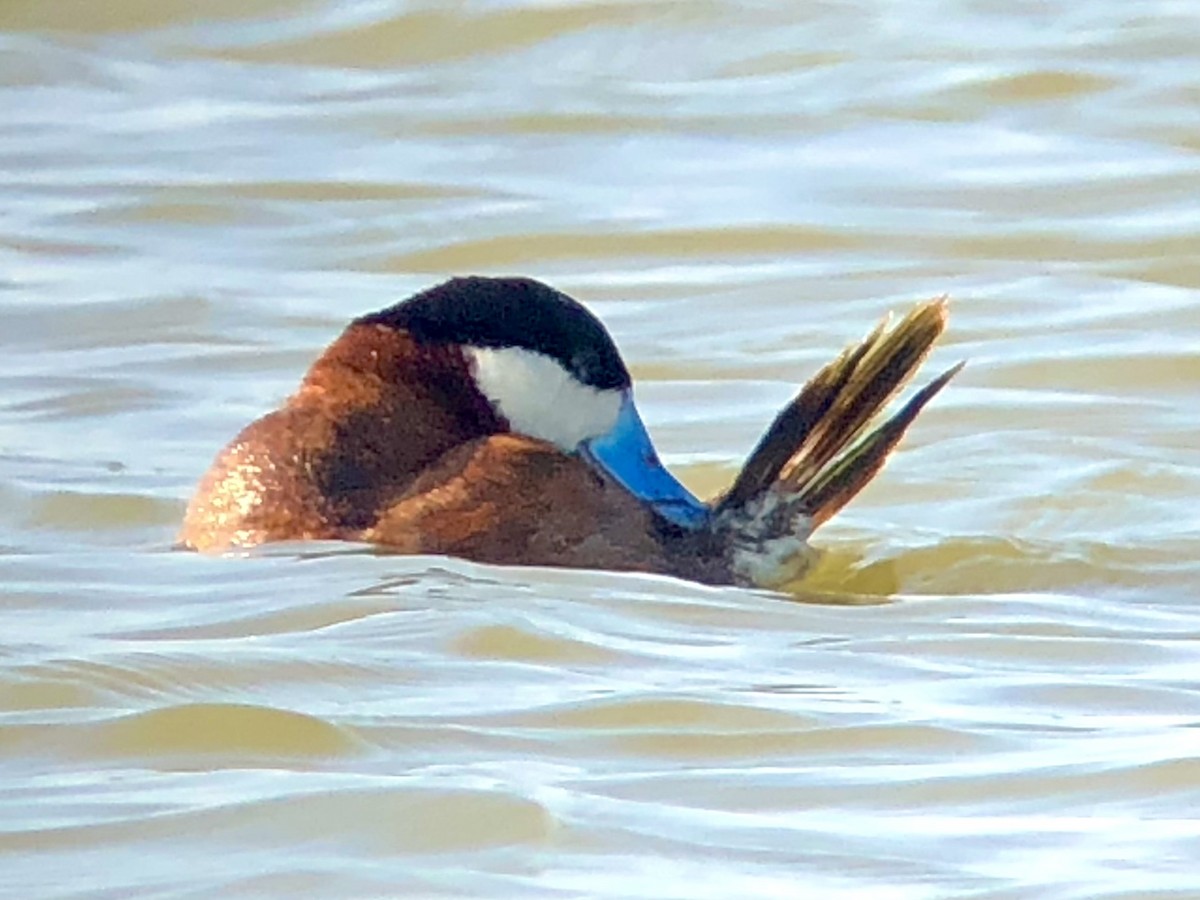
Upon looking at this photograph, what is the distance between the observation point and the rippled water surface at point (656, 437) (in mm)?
5086

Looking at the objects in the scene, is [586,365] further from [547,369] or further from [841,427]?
[841,427]

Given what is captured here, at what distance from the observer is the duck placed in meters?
6.78

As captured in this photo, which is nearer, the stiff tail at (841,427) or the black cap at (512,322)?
the black cap at (512,322)

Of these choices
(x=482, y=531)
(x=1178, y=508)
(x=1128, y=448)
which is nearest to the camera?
(x=482, y=531)

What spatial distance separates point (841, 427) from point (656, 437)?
155cm

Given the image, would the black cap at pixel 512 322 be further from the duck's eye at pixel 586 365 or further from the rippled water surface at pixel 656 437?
the rippled water surface at pixel 656 437

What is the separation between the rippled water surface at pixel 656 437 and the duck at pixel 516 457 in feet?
0.34

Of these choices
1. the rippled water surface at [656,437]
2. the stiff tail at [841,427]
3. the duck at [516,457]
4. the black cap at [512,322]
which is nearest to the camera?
the rippled water surface at [656,437]

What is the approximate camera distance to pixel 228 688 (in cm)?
587

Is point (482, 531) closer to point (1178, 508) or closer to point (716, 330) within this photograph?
point (1178, 508)

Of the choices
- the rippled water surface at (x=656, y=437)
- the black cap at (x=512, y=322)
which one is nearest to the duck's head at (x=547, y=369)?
the black cap at (x=512, y=322)

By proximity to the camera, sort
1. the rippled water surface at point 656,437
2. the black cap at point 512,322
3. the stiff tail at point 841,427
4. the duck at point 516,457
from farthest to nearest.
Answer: the stiff tail at point 841,427
the black cap at point 512,322
the duck at point 516,457
the rippled water surface at point 656,437

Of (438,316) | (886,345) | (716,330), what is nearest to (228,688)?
(438,316)

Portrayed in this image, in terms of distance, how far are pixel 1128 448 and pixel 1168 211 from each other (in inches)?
111
